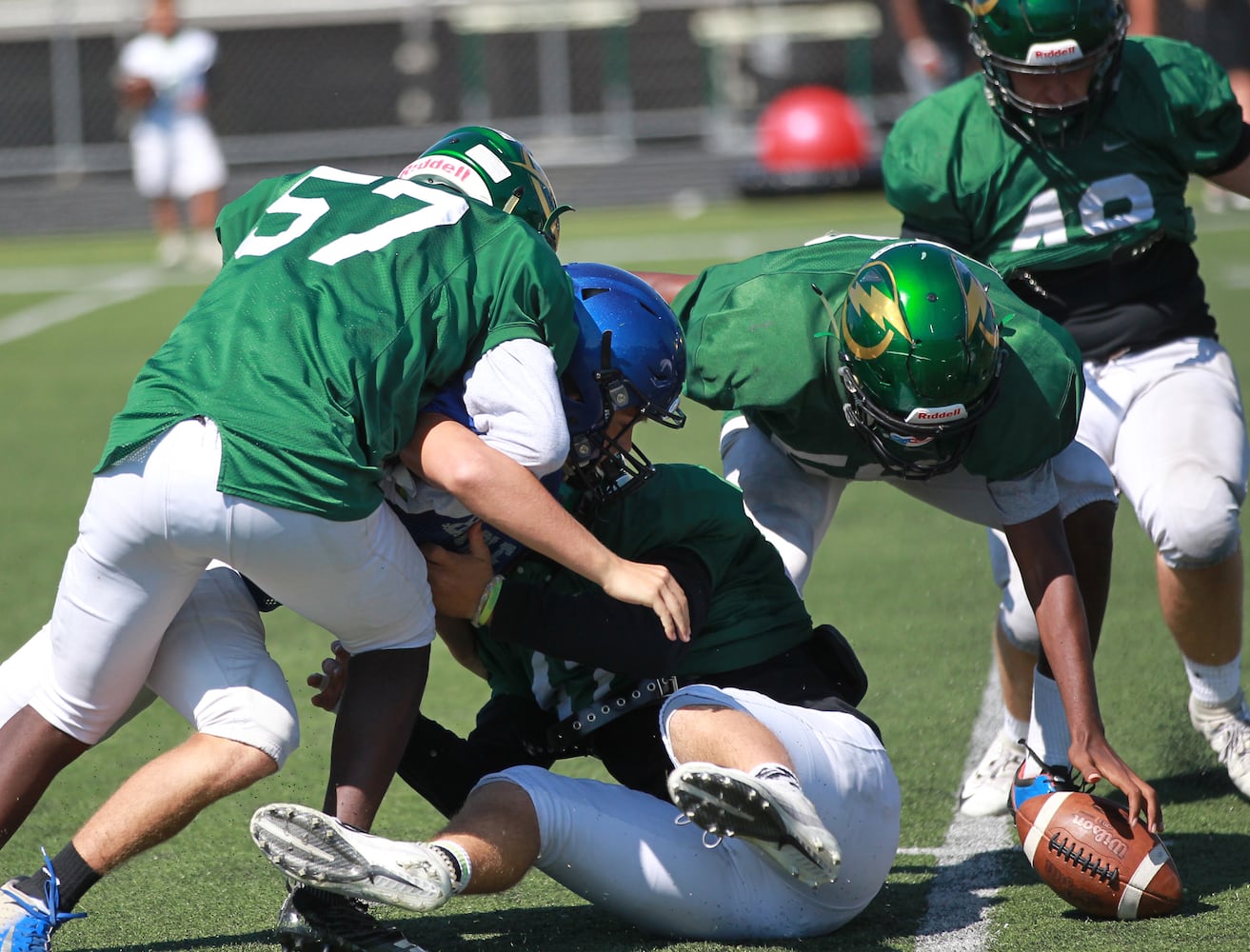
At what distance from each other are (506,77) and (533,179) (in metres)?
15.2

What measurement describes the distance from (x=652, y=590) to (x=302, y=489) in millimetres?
641

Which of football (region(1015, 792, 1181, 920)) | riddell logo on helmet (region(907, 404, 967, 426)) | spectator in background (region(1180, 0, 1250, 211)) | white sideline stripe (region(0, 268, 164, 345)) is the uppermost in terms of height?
riddell logo on helmet (region(907, 404, 967, 426))

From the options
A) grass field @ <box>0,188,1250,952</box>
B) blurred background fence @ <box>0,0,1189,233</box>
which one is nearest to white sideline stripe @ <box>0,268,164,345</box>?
grass field @ <box>0,188,1250,952</box>

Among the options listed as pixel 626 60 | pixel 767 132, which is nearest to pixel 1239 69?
pixel 767 132

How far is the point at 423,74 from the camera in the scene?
18.5 meters

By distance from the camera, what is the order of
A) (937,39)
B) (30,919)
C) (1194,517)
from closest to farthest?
(30,919) → (1194,517) → (937,39)

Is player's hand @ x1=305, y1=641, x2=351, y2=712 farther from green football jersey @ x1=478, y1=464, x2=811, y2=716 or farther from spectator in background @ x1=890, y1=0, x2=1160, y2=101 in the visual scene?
spectator in background @ x1=890, y1=0, x2=1160, y2=101

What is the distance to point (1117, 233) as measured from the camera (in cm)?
453

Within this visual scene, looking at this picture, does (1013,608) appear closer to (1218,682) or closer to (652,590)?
(1218,682)

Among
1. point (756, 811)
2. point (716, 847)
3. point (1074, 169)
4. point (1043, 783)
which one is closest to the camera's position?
point (756, 811)

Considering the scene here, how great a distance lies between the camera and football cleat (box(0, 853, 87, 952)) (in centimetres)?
301

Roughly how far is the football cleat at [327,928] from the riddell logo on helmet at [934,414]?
1.43 metres

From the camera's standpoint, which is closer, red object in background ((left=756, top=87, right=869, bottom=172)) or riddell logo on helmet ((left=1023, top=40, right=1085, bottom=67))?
riddell logo on helmet ((left=1023, top=40, right=1085, bottom=67))

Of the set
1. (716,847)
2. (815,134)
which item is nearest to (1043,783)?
(716,847)
